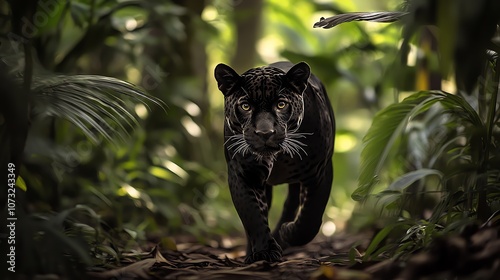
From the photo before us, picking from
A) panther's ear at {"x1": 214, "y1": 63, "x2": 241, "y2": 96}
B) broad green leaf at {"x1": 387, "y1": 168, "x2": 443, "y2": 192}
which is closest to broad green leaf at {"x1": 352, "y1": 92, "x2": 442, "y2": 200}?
broad green leaf at {"x1": 387, "y1": 168, "x2": 443, "y2": 192}

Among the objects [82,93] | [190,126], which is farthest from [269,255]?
[190,126]

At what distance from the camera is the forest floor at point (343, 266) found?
2244 millimetres

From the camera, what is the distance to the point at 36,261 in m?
2.44

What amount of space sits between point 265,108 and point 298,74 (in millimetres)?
242

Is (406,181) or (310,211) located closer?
(406,181)

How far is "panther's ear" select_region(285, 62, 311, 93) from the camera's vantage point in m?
3.08

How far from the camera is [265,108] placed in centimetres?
299

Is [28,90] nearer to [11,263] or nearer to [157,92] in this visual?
[11,263]

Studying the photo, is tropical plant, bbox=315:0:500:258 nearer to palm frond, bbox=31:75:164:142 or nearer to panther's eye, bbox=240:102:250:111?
panther's eye, bbox=240:102:250:111

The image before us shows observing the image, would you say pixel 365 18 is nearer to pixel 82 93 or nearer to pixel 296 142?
pixel 296 142

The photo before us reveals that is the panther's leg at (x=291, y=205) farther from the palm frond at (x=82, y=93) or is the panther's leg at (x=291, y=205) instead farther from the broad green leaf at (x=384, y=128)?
the palm frond at (x=82, y=93)

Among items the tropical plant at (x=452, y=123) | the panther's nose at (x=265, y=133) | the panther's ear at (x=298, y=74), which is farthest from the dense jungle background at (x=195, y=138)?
the panther's nose at (x=265, y=133)

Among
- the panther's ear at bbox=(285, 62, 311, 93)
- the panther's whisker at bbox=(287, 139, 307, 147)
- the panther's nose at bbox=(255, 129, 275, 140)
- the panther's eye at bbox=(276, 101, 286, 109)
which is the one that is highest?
the panther's ear at bbox=(285, 62, 311, 93)

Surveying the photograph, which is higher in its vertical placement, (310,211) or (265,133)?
(265,133)
